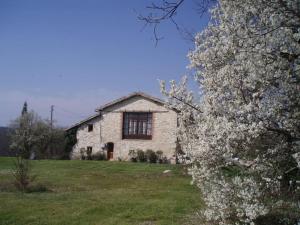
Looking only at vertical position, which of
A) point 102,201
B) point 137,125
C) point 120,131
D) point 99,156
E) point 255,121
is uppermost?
point 137,125

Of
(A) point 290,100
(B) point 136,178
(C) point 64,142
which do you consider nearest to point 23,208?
(A) point 290,100

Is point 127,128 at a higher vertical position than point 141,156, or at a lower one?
higher

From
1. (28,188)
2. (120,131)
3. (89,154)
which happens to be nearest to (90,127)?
(89,154)

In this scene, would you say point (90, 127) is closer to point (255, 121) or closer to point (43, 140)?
point (43, 140)

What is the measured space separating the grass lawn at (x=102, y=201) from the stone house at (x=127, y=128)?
13803 mm

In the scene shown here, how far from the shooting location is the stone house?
35594mm

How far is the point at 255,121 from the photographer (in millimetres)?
7750

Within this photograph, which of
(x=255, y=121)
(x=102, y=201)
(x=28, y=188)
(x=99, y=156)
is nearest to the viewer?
(x=255, y=121)

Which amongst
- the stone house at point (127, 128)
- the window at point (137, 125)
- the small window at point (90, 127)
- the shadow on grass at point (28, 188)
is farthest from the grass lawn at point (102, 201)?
the small window at point (90, 127)

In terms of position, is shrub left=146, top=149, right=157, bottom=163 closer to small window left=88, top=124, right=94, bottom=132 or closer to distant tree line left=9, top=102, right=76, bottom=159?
small window left=88, top=124, right=94, bottom=132

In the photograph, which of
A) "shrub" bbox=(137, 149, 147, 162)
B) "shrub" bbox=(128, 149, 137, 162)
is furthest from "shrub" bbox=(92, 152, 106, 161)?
"shrub" bbox=(137, 149, 147, 162)

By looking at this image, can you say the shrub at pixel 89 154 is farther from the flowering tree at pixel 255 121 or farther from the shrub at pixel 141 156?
the flowering tree at pixel 255 121

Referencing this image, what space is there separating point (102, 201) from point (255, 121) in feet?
24.8

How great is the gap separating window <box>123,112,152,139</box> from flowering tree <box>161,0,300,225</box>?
27.2 m
